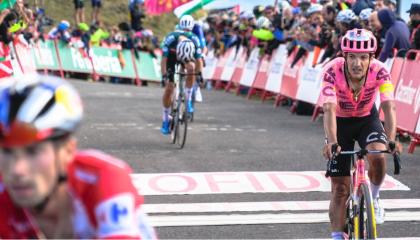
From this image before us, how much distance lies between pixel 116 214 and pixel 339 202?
15.3 feet

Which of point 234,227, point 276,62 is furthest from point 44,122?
point 276,62

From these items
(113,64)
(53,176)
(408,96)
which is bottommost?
(113,64)

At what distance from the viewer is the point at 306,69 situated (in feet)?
64.8

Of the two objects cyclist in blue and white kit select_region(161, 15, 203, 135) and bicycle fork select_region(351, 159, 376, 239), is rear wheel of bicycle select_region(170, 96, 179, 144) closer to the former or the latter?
cyclist in blue and white kit select_region(161, 15, 203, 135)

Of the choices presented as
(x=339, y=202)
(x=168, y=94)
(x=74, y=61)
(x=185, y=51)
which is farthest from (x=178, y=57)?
(x=74, y=61)

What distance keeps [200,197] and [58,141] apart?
23.1 feet

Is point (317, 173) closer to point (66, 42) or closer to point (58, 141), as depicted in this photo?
point (58, 141)

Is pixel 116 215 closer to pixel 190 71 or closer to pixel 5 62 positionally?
pixel 190 71

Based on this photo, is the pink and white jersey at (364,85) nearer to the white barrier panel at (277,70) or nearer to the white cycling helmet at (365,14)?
the white cycling helmet at (365,14)

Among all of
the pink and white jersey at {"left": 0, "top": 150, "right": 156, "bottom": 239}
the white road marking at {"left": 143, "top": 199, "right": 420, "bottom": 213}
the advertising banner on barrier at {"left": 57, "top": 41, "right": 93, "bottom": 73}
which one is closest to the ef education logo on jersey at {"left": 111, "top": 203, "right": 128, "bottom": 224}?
the pink and white jersey at {"left": 0, "top": 150, "right": 156, "bottom": 239}

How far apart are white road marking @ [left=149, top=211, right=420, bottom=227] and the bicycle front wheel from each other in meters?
2.00

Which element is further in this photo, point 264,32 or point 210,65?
point 210,65

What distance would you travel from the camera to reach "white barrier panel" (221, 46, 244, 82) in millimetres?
27847

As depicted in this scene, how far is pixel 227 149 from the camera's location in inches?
534
